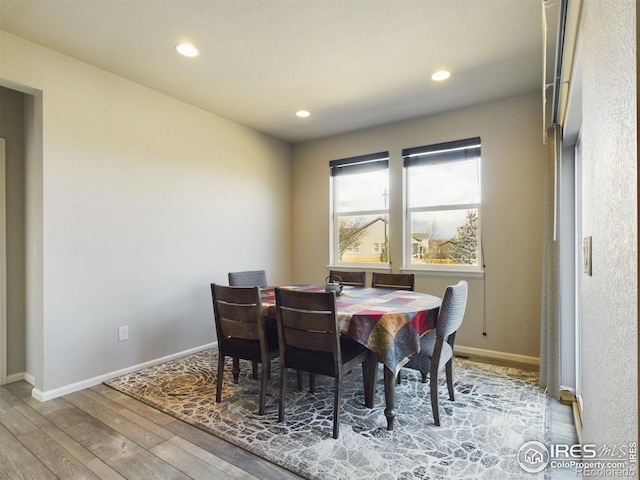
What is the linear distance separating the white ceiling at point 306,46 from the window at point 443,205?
545mm

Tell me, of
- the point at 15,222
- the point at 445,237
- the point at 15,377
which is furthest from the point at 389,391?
the point at 15,222

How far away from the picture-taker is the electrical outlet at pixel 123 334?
10.1ft

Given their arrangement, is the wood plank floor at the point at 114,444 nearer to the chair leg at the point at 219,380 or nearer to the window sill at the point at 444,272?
the chair leg at the point at 219,380

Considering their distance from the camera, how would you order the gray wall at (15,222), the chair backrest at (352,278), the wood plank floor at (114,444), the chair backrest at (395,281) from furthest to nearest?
the chair backrest at (352,278), the chair backrest at (395,281), the gray wall at (15,222), the wood plank floor at (114,444)

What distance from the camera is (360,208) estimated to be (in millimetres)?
4523

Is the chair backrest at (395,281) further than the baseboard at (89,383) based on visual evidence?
Yes

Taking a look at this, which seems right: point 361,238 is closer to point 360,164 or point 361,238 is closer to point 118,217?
point 360,164

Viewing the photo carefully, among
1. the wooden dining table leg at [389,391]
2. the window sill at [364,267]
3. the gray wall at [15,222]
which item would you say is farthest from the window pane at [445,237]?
the gray wall at [15,222]

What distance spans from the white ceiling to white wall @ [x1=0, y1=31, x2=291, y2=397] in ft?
0.79

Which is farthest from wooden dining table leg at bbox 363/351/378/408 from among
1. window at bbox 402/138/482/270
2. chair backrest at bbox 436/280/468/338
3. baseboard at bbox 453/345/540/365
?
window at bbox 402/138/482/270

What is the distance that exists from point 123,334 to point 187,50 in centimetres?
244

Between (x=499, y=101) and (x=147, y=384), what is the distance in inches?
166

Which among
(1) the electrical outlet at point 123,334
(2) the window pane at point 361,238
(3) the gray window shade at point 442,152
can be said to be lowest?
(1) the electrical outlet at point 123,334

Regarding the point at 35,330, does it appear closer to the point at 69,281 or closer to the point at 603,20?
the point at 69,281
